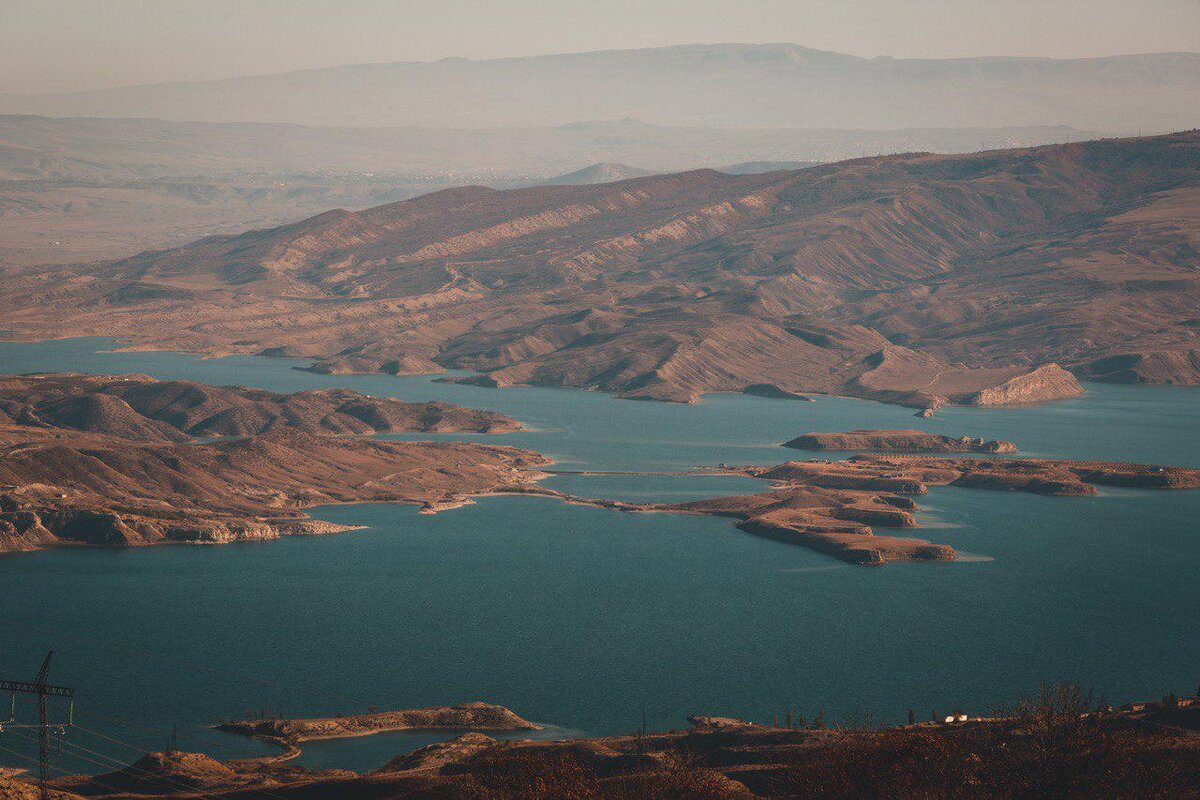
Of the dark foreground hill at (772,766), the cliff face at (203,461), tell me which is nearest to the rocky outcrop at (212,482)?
the cliff face at (203,461)

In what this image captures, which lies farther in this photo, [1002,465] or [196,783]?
[1002,465]

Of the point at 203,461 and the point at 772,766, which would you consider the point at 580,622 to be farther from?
the point at 203,461


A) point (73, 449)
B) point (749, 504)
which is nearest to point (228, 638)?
point (73, 449)

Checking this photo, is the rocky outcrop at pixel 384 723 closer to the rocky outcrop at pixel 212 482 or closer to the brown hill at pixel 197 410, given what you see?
the rocky outcrop at pixel 212 482

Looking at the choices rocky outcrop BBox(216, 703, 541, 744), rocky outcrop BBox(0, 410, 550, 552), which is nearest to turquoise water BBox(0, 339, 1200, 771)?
rocky outcrop BBox(216, 703, 541, 744)

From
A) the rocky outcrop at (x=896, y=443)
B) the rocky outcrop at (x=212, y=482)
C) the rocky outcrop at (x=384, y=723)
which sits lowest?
the rocky outcrop at (x=384, y=723)

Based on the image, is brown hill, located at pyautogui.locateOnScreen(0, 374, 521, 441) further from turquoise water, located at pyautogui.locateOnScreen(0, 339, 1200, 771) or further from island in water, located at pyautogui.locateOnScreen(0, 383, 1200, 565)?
turquoise water, located at pyautogui.locateOnScreen(0, 339, 1200, 771)

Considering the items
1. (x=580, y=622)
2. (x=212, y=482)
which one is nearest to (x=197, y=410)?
(x=212, y=482)

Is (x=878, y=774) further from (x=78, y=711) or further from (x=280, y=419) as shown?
(x=280, y=419)

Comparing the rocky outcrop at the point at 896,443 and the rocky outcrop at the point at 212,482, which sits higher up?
the rocky outcrop at the point at 896,443
